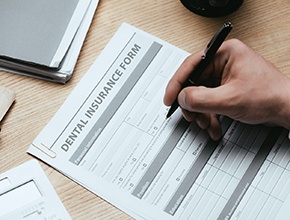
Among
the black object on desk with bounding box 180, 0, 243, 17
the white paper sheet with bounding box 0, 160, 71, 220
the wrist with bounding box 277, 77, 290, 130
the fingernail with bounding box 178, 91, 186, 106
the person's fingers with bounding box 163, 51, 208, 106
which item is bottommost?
the white paper sheet with bounding box 0, 160, 71, 220

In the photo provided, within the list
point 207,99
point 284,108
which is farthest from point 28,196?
point 284,108

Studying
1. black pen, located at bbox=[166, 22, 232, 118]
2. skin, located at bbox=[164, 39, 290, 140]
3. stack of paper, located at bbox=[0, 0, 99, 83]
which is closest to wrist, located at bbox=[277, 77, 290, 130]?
skin, located at bbox=[164, 39, 290, 140]

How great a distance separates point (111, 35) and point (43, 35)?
11 cm

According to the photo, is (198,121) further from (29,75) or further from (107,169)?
(29,75)

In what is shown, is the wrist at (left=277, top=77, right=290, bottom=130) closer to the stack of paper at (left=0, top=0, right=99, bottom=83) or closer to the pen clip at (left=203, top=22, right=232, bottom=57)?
the pen clip at (left=203, top=22, right=232, bottom=57)

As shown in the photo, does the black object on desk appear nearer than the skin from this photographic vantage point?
No

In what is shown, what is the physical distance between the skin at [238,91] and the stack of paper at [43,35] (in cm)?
18

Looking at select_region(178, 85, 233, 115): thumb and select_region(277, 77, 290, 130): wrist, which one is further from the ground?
select_region(277, 77, 290, 130): wrist

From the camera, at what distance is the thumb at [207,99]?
2.97 ft

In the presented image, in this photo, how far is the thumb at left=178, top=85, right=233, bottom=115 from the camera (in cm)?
90

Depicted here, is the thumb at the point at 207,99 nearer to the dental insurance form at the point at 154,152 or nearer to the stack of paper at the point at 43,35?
the dental insurance form at the point at 154,152

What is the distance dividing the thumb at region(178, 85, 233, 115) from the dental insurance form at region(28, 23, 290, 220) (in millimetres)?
55

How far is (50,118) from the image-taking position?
0.96 metres

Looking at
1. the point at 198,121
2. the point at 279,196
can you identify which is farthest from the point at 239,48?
the point at 279,196
